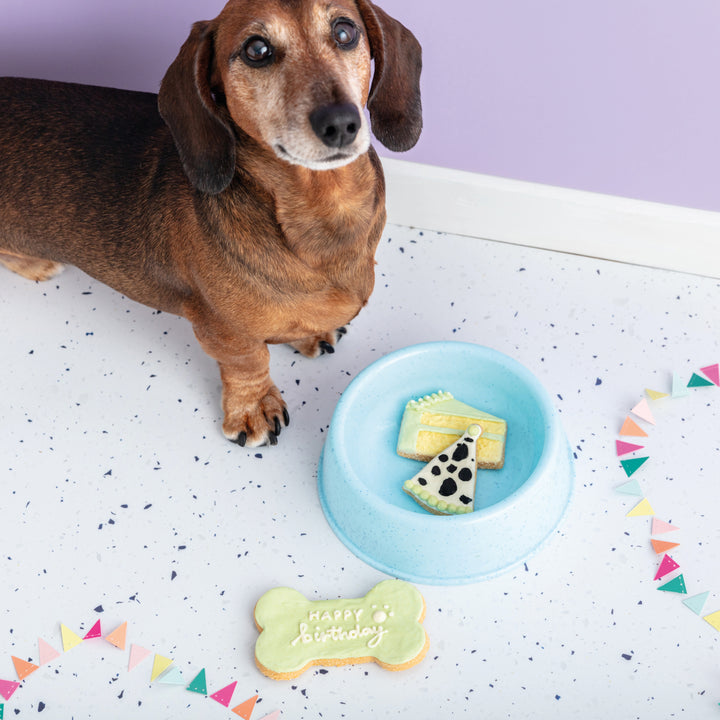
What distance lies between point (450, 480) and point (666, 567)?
0.49m

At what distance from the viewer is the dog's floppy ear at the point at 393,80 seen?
1573 millimetres

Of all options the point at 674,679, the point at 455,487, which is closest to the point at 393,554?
the point at 455,487

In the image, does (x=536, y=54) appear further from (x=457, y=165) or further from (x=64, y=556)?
(x=64, y=556)

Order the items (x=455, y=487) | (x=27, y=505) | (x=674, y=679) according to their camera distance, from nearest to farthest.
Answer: (x=674, y=679) < (x=455, y=487) < (x=27, y=505)

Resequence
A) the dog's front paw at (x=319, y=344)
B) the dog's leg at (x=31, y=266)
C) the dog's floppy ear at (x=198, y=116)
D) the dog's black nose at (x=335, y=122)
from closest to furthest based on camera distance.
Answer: the dog's black nose at (x=335, y=122)
the dog's floppy ear at (x=198, y=116)
the dog's front paw at (x=319, y=344)
the dog's leg at (x=31, y=266)

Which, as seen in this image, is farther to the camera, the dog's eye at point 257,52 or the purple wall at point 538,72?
the purple wall at point 538,72

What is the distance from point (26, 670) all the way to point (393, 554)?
2.63 feet

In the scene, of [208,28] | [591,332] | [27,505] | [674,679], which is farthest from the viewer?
[591,332]

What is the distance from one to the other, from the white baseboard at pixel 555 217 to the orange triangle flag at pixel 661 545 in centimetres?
79

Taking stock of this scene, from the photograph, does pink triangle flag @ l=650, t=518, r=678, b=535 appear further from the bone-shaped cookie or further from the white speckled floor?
the bone-shaped cookie

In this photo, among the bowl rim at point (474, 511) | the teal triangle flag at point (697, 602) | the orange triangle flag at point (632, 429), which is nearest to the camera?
the bowl rim at point (474, 511)

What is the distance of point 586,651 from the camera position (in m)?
1.77

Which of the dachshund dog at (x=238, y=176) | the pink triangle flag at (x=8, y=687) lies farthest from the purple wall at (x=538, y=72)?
the pink triangle flag at (x=8, y=687)

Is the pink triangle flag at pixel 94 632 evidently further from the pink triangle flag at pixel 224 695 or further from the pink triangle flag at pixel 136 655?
the pink triangle flag at pixel 224 695
